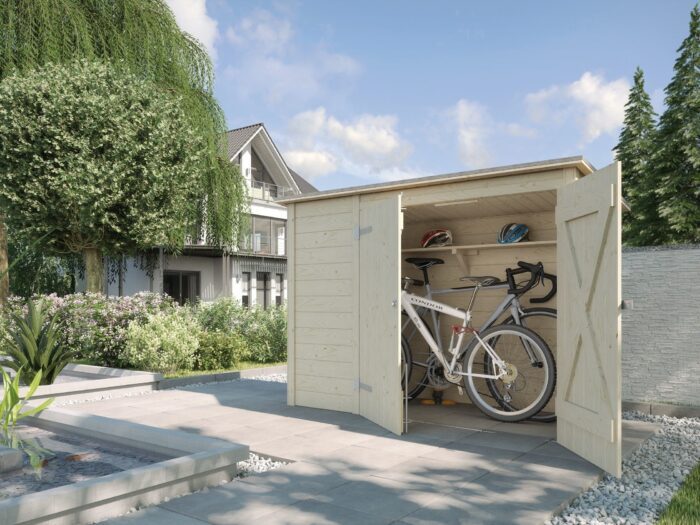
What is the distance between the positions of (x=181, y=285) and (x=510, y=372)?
19008 millimetres

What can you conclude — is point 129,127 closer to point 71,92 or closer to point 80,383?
point 71,92

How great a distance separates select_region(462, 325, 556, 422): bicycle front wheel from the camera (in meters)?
5.56

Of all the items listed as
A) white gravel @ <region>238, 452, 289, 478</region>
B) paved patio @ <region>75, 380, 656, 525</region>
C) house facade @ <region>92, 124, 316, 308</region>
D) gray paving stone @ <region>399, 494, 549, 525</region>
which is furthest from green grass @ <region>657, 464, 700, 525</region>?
house facade @ <region>92, 124, 316, 308</region>

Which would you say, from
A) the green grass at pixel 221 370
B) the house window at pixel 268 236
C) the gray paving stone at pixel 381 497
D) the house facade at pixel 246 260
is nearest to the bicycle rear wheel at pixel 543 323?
the gray paving stone at pixel 381 497

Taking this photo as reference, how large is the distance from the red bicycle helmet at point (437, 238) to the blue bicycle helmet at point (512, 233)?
0.66 meters

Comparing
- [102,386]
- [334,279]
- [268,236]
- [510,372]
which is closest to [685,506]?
[510,372]

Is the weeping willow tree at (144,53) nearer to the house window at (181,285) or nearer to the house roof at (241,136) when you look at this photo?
the house window at (181,285)

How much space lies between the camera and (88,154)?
11594mm

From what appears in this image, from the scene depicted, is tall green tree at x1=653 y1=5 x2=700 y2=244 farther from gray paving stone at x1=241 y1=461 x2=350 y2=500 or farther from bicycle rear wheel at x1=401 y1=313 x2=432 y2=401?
gray paving stone at x1=241 y1=461 x2=350 y2=500

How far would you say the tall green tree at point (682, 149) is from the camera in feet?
74.2

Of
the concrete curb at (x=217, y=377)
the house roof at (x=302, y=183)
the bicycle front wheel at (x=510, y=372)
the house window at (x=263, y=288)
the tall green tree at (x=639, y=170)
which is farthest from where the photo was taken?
→ the house roof at (x=302, y=183)

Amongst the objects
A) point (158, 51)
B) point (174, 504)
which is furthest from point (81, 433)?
point (158, 51)

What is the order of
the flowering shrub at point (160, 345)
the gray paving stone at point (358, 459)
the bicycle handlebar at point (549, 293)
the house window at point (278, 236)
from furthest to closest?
the house window at point (278, 236) → the flowering shrub at point (160, 345) → the bicycle handlebar at point (549, 293) → the gray paving stone at point (358, 459)

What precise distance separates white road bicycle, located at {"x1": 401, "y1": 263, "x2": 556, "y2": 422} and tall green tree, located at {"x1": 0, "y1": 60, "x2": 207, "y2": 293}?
24.1 ft
